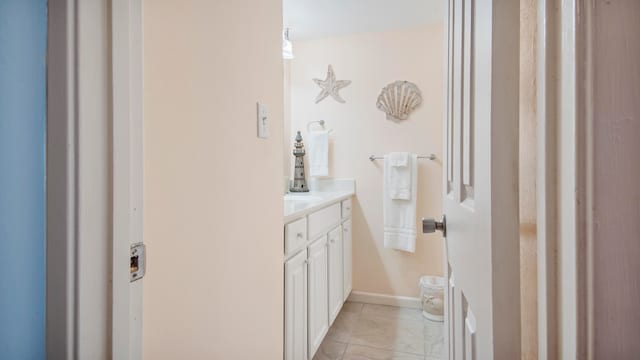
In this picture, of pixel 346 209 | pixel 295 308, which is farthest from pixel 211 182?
pixel 346 209

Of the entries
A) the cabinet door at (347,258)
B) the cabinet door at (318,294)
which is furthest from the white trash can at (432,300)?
the cabinet door at (318,294)

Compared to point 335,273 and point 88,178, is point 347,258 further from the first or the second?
point 88,178

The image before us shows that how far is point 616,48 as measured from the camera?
0.27 meters

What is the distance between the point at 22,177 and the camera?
414mm

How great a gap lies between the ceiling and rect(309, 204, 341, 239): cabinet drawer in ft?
4.51

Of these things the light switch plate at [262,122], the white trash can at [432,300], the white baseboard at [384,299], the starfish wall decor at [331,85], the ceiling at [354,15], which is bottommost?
the white baseboard at [384,299]

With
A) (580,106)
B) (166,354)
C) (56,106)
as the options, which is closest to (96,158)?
(56,106)

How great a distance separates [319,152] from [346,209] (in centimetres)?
55

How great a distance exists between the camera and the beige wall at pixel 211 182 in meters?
0.61

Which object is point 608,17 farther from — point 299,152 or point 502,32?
point 299,152

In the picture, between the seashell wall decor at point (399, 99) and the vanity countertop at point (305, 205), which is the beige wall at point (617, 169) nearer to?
the vanity countertop at point (305, 205)

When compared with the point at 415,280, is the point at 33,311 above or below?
above

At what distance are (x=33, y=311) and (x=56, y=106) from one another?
0.94 feet

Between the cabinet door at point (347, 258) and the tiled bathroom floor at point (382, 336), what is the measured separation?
198 mm
